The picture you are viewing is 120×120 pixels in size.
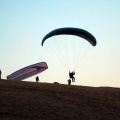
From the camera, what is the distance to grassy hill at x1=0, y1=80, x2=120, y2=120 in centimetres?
2836

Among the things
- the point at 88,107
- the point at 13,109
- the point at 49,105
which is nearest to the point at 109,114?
the point at 88,107

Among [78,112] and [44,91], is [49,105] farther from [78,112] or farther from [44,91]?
[44,91]

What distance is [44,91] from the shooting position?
36719 millimetres

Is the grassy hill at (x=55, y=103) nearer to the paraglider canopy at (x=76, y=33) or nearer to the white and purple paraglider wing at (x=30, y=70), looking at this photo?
the paraglider canopy at (x=76, y=33)

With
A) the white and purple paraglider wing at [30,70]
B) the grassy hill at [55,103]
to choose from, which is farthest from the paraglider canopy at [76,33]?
the white and purple paraglider wing at [30,70]

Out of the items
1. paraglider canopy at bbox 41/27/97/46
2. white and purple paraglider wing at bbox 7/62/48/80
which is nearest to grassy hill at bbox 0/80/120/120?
paraglider canopy at bbox 41/27/97/46

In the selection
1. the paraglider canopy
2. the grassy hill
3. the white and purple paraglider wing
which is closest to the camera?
the grassy hill

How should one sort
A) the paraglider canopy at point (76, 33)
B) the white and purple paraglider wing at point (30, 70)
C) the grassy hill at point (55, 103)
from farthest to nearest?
the white and purple paraglider wing at point (30, 70)
the paraglider canopy at point (76, 33)
the grassy hill at point (55, 103)

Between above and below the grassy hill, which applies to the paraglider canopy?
above

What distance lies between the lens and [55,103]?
1266 inches

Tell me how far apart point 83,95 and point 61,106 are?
568 cm

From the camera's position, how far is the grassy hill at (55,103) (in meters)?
28.4

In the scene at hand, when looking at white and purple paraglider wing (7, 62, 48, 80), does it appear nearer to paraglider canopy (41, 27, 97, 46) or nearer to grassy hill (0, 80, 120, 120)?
grassy hill (0, 80, 120, 120)

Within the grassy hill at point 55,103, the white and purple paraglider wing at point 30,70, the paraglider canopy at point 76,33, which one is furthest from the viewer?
the white and purple paraglider wing at point 30,70
